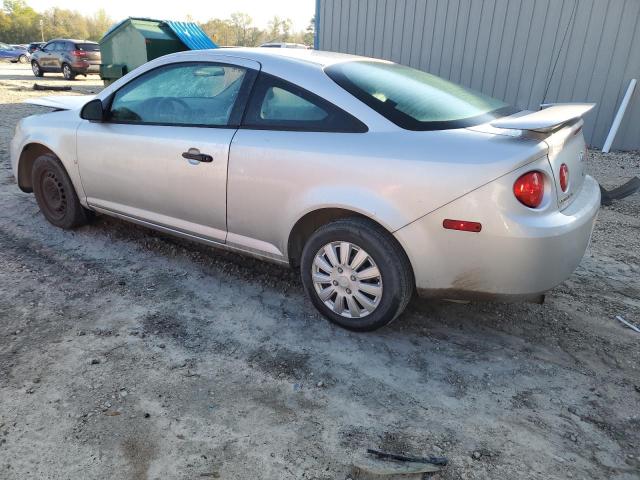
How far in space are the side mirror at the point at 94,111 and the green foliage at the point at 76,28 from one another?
5882 centimetres

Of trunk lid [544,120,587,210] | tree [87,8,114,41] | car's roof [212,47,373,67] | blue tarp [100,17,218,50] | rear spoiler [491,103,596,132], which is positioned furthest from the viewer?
tree [87,8,114,41]

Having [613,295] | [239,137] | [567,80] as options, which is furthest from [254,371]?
[567,80]

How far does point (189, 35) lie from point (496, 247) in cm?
1191

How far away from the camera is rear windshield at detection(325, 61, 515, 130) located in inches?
111

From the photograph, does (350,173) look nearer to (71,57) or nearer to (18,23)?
(71,57)

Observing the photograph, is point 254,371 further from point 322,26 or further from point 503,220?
point 322,26

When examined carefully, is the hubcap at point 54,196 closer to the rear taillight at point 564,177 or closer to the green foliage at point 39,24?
the rear taillight at point 564,177

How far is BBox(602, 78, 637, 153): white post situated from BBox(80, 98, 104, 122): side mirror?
26.3 ft

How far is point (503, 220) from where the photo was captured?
8.04 ft

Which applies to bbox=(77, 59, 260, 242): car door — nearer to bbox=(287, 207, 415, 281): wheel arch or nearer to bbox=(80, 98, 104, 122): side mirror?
bbox=(80, 98, 104, 122): side mirror

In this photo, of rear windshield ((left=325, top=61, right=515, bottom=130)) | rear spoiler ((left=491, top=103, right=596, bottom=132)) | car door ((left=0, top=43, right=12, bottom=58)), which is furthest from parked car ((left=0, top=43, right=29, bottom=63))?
rear spoiler ((left=491, top=103, right=596, bottom=132))

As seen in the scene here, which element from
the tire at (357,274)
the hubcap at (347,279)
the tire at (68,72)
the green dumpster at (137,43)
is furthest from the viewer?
the tire at (68,72)

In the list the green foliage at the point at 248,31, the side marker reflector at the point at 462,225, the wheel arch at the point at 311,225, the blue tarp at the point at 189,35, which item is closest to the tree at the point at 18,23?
the green foliage at the point at 248,31

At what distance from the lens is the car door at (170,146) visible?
326cm
